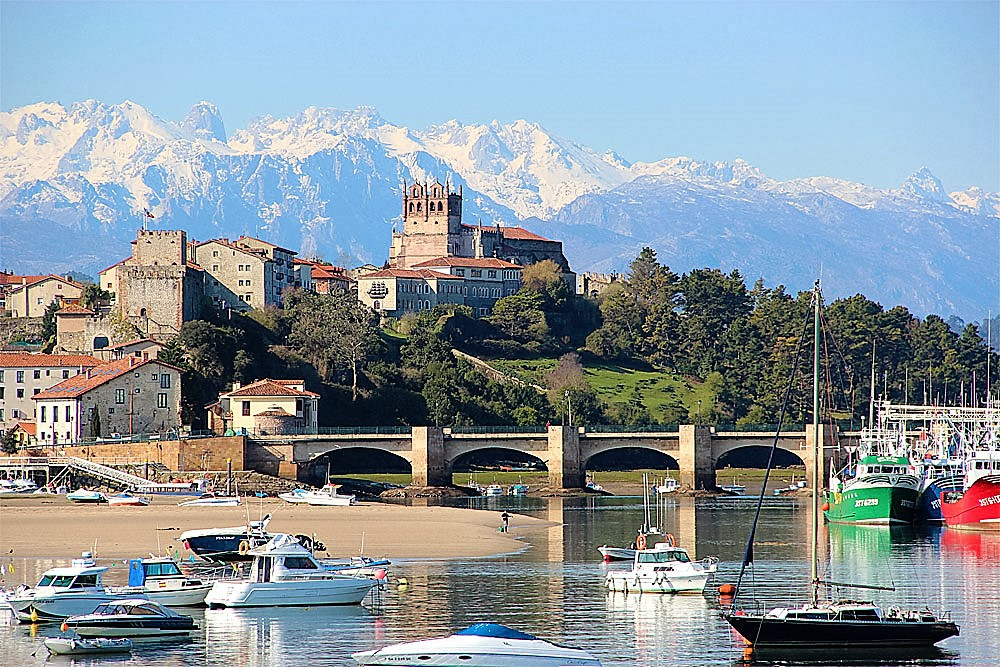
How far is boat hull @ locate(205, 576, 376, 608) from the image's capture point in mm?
47531

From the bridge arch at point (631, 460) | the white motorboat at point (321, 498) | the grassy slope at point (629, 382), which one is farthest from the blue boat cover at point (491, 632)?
the grassy slope at point (629, 382)

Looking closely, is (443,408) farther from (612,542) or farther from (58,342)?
(612,542)

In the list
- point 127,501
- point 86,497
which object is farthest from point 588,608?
point 86,497

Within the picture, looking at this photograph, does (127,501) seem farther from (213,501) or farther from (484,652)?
(484,652)

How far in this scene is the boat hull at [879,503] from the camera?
85.1 meters

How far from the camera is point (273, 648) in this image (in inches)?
1646

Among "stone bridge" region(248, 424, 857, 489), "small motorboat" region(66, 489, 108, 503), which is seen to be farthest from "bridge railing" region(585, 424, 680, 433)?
"small motorboat" region(66, 489, 108, 503)

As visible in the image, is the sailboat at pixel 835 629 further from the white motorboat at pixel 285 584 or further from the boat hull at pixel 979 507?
the boat hull at pixel 979 507

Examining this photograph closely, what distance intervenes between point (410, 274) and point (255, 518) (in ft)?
305

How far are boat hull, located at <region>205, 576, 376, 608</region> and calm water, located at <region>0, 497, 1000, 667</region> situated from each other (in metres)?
0.41

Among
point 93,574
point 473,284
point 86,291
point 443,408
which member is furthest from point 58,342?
point 93,574

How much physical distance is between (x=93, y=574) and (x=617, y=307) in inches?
5249

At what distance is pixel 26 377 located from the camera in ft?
396

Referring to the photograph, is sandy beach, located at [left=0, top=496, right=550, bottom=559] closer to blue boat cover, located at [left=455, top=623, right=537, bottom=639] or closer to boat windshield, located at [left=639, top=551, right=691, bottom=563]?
boat windshield, located at [left=639, top=551, right=691, bottom=563]
